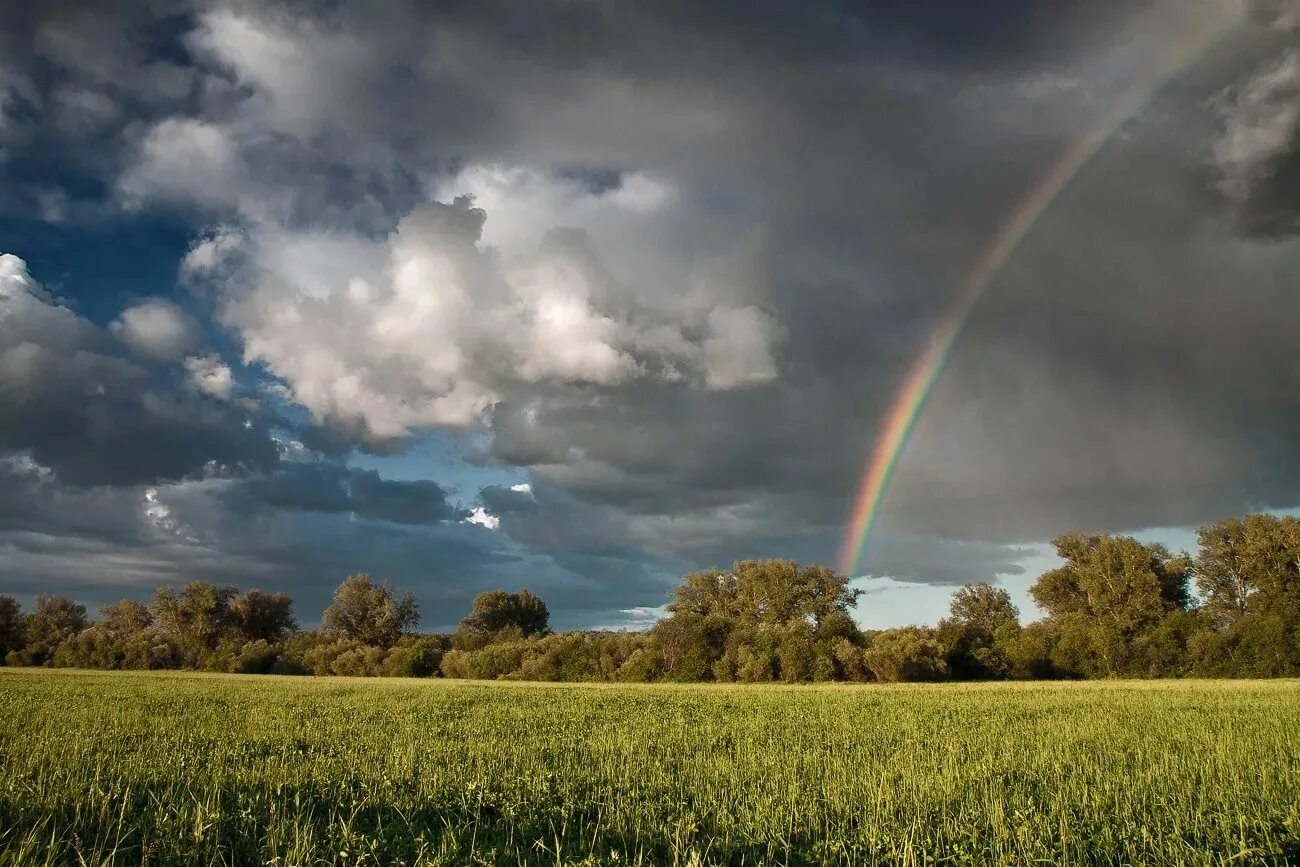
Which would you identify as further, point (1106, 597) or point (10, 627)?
point (10, 627)

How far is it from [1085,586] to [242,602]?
118 meters

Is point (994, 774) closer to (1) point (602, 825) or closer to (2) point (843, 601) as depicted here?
(1) point (602, 825)

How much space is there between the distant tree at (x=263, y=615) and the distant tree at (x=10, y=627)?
1148 inches

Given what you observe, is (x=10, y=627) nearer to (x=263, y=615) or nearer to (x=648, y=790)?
(x=263, y=615)

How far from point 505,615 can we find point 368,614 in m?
21.3

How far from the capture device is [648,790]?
12242 millimetres

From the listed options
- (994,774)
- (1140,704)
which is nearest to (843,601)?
(1140,704)

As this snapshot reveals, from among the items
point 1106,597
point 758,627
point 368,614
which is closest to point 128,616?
point 368,614

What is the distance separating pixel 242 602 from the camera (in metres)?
120

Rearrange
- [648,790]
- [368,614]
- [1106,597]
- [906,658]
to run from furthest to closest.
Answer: [368,614] < [1106,597] < [906,658] < [648,790]

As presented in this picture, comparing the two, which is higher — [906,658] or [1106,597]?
[1106,597]

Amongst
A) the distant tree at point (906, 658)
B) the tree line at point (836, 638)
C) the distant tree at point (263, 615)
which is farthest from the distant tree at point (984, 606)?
the distant tree at point (263, 615)

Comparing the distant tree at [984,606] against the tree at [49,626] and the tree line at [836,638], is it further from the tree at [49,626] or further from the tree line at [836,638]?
the tree at [49,626]

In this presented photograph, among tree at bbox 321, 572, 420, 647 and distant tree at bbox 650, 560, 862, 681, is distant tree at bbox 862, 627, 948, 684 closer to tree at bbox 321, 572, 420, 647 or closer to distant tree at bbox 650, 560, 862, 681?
distant tree at bbox 650, 560, 862, 681
